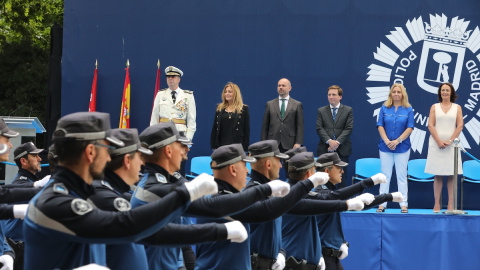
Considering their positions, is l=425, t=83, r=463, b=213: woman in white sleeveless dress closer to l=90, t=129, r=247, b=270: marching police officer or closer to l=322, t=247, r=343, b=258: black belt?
l=322, t=247, r=343, b=258: black belt

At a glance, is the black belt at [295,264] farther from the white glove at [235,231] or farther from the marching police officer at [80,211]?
the marching police officer at [80,211]

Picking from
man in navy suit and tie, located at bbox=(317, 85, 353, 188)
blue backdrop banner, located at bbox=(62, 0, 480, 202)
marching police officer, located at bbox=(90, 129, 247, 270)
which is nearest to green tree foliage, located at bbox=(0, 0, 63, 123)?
blue backdrop banner, located at bbox=(62, 0, 480, 202)

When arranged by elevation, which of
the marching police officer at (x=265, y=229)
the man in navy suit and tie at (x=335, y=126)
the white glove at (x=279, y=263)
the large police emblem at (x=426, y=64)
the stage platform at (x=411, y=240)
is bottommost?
the stage platform at (x=411, y=240)

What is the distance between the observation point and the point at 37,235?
11.5 feet

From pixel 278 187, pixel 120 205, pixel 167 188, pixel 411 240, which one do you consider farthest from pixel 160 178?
pixel 411 240

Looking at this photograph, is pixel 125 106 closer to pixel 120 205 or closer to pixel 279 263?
pixel 279 263

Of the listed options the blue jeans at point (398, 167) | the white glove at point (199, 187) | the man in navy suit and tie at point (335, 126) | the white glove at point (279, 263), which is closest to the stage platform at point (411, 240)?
the blue jeans at point (398, 167)

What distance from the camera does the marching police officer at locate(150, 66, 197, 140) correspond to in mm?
12211

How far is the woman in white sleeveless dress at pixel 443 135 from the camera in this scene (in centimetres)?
1165

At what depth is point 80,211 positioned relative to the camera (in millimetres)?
3447

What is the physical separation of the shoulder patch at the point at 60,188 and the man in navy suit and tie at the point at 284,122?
28.4ft

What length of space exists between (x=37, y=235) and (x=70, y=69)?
11.0m

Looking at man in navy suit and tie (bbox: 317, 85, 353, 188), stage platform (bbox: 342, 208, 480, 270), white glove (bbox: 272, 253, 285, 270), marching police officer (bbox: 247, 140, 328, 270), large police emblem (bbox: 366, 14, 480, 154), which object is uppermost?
large police emblem (bbox: 366, 14, 480, 154)

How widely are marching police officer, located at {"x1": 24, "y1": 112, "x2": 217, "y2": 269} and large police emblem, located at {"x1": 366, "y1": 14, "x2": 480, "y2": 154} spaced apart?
33.8ft
